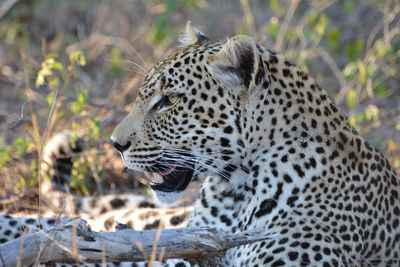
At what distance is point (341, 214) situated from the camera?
4410 mm

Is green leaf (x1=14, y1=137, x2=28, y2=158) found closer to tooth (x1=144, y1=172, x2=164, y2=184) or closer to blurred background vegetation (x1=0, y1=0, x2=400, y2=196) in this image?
blurred background vegetation (x1=0, y1=0, x2=400, y2=196)

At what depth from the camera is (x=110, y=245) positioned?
366 cm

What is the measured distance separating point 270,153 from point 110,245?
4.44 ft

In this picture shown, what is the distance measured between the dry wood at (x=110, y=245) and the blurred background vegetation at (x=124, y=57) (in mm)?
3093

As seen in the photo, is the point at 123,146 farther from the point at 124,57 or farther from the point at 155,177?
the point at 124,57

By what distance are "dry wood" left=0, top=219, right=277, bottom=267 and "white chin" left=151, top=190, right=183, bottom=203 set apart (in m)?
1.03

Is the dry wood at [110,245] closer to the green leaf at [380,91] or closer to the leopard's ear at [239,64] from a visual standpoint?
the leopard's ear at [239,64]

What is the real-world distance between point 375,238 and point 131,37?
782 cm

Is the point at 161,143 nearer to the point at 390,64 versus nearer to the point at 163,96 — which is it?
the point at 163,96

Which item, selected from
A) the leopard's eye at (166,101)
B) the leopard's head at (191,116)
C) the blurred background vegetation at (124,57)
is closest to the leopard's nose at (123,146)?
the leopard's head at (191,116)

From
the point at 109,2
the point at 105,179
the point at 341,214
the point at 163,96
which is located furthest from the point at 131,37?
the point at 341,214

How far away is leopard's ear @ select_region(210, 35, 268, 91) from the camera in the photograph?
432 centimetres

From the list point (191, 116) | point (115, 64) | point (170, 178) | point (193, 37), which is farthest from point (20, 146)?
point (115, 64)

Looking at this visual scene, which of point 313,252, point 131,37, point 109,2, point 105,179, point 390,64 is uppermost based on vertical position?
point 109,2
